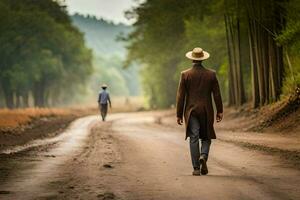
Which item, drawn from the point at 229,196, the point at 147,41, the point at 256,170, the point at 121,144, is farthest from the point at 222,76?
the point at 229,196

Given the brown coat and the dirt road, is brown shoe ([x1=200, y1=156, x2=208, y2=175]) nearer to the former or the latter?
the dirt road

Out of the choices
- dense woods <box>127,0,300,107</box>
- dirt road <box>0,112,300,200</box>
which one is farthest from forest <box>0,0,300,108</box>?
dirt road <box>0,112,300,200</box>

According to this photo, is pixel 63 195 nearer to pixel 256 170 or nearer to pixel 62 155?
pixel 256 170

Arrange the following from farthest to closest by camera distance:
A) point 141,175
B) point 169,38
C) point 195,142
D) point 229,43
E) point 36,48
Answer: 1. point 36,48
2. point 169,38
3. point 229,43
4. point 195,142
5. point 141,175

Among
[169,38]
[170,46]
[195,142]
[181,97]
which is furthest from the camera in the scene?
[170,46]

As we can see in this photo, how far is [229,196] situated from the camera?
28.9 ft

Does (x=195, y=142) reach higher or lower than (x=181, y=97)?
lower

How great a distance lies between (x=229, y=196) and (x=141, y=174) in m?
2.85

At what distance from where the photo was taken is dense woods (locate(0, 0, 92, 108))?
6284 centimetres

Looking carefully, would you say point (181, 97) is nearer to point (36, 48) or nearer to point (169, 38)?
point (169, 38)

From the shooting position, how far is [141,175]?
1125 cm

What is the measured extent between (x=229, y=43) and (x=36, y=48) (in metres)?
30.1

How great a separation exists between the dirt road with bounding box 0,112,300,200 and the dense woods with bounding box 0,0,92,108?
155 feet

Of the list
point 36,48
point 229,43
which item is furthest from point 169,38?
point 229,43
